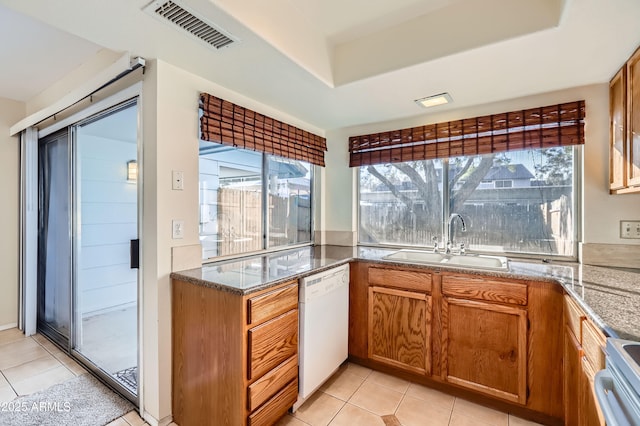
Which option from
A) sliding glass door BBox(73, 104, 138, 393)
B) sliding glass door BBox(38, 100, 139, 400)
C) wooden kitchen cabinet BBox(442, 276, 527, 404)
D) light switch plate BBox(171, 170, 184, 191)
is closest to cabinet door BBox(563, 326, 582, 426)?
wooden kitchen cabinet BBox(442, 276, 527, 404)

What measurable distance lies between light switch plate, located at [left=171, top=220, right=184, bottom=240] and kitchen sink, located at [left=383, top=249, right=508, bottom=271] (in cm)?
151

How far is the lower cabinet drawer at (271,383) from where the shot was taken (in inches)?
58.7

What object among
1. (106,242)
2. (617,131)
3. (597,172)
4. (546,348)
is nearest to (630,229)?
(597,172)

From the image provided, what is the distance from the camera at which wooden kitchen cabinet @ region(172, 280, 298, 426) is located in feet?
4.81

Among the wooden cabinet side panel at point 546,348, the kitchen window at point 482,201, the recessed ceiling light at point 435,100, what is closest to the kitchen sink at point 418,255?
the kitchen window at point 482,201

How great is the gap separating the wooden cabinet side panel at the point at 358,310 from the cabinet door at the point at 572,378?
3.95 feet

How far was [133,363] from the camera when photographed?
2.33 meters

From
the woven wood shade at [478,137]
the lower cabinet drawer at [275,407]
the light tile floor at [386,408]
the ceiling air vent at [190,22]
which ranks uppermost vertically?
the ceiling air vent at [190,22]

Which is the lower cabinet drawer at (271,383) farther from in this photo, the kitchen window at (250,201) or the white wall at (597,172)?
the white wall at (597,172)

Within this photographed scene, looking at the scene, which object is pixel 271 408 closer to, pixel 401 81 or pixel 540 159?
pixel 401 81

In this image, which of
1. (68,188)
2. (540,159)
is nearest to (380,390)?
(540,159)

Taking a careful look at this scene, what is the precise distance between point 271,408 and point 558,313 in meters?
1.72

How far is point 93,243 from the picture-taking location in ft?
10.5

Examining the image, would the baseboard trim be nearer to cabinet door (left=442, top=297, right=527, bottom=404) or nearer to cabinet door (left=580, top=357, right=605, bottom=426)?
cabinet door (left=442, top=297, right=527, bottom=404)
